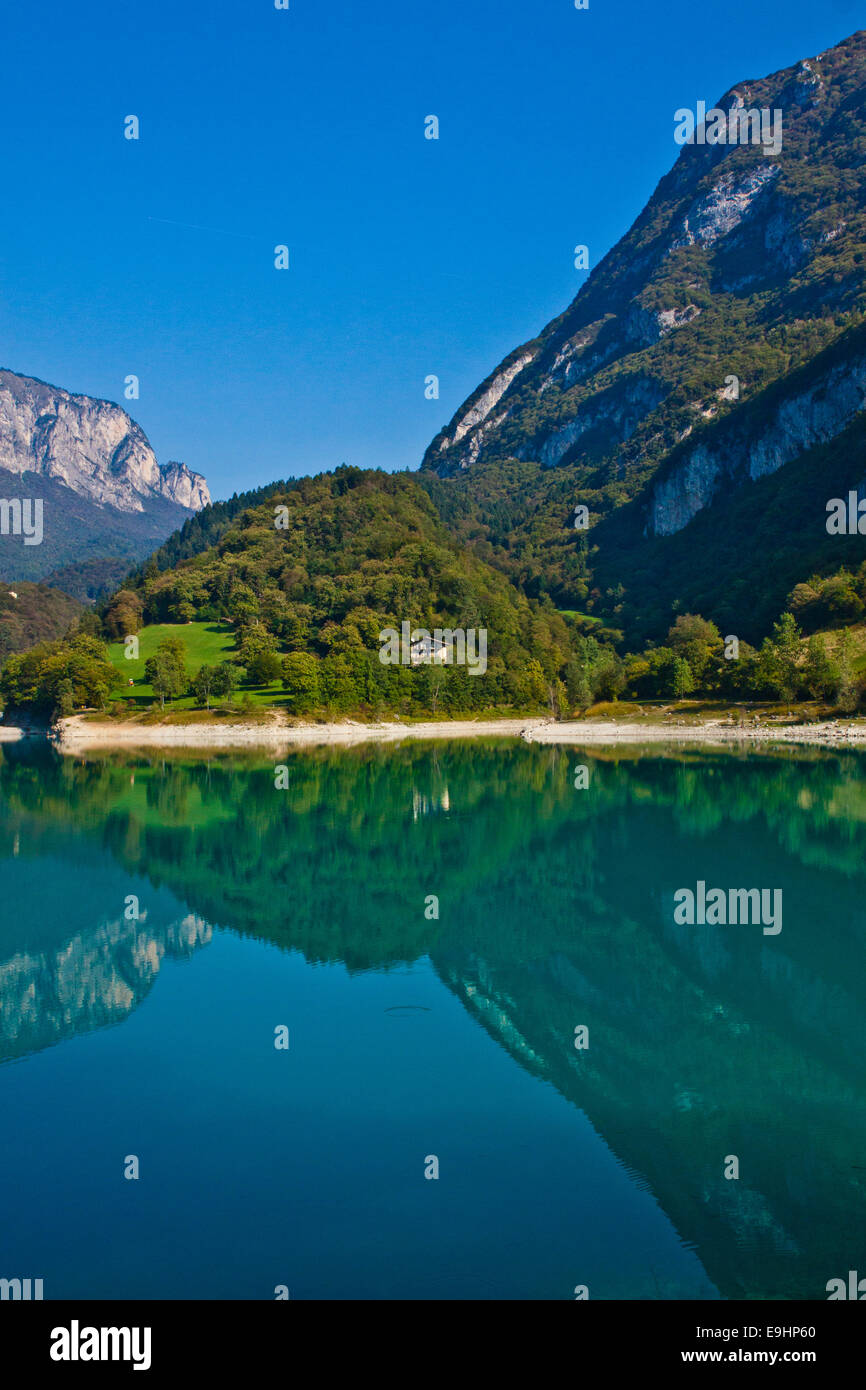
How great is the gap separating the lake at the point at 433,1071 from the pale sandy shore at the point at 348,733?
2044 inches

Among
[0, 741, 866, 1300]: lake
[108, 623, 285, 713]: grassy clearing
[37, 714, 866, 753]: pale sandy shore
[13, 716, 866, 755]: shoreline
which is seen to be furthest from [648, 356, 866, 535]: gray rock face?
[0, 741, 866, 1300]: lake

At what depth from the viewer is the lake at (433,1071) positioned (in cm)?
962

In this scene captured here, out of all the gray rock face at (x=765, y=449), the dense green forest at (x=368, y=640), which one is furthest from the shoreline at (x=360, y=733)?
the gray rock face at (x=765, y=449)

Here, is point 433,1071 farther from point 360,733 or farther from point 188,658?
point 188,658

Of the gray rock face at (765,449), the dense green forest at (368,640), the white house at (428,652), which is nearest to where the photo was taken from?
the dense green forest at (368,640)

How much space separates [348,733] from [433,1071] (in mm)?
81559

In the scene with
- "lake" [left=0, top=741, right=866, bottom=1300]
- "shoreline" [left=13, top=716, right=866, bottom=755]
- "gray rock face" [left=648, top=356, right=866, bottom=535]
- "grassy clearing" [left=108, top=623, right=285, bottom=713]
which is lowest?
"lake" [left=0, top=741, right=866, bottom=1300]

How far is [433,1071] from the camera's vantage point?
14633 millimetres

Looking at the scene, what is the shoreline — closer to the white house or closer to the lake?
the white house

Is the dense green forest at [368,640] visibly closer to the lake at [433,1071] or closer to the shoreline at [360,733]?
the shoreline at [360,733]

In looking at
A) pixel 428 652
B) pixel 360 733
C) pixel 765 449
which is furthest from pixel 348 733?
pixel 765 449

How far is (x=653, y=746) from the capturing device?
265 feet

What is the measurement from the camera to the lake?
31.6ft
